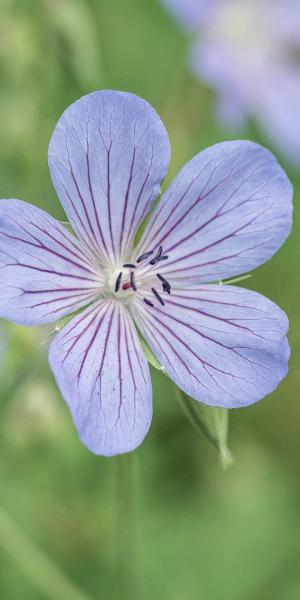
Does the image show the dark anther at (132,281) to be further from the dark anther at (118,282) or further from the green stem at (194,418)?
the green stem at (194,418)

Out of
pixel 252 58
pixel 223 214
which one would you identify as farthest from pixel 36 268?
pixel 252 58

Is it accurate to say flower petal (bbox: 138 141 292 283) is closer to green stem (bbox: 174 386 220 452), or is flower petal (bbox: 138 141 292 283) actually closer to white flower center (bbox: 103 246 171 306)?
white flower center (bbox: 103 246 171 306)

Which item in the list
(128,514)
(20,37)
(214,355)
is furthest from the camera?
(20,37)

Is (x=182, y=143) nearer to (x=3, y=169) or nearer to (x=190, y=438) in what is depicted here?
(x=3, y=169)

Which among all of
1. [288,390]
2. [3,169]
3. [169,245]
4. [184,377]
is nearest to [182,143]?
[3,169]

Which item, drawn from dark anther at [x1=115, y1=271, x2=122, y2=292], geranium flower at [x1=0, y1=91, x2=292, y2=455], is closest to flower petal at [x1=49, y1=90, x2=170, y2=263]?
geranium flower at [x1=0, y1=91, x2=292, y2=455]

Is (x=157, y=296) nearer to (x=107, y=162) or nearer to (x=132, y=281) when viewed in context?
(x=132, y=281)
